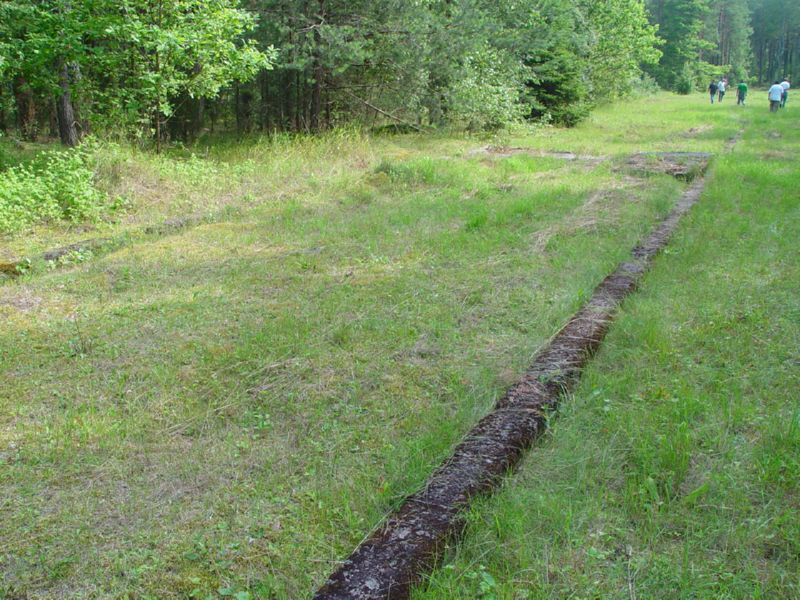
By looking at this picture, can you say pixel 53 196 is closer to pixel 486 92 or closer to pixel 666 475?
pixel 666 475

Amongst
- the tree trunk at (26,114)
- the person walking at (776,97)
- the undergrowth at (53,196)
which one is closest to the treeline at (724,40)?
the person walking at (776,97)

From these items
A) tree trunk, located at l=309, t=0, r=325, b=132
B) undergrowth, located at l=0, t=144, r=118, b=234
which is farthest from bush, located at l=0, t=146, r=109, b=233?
tree trunk, located at l=309, t=0, r=325, b=132

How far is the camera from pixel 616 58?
27.7 m

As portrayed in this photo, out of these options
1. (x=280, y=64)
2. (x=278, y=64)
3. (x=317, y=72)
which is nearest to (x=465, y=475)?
(x=278, y=64)

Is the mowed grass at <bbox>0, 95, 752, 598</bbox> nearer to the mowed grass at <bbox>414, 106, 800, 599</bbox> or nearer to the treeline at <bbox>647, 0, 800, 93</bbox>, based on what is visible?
the mowed grass at <bbox>414, 106, 800, 599</bbox>

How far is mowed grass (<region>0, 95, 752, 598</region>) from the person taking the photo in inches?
106

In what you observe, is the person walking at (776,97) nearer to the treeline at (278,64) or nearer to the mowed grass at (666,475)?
the treeline at (278,64)

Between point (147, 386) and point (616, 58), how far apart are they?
1106 inches

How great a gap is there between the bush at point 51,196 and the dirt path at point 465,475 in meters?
6.47

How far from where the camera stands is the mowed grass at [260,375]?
2.70 m

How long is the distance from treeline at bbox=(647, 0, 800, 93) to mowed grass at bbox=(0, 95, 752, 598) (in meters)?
46.1

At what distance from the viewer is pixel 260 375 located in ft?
13.6

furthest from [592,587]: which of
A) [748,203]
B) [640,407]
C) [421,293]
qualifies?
[748,203]

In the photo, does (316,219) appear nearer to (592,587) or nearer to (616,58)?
(592,587)
